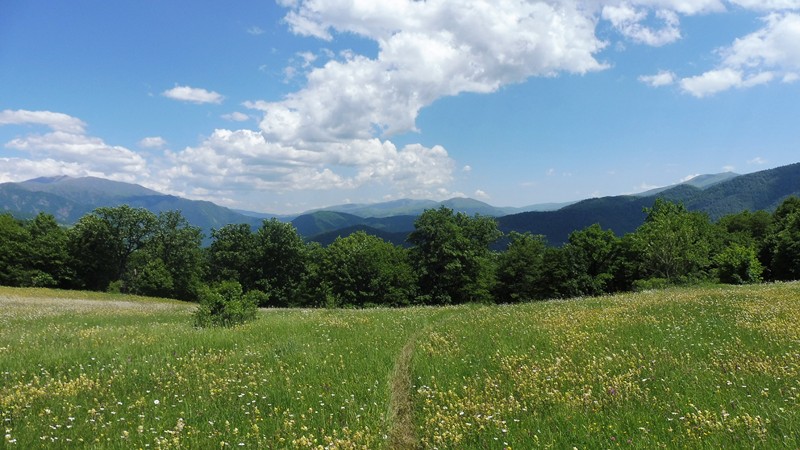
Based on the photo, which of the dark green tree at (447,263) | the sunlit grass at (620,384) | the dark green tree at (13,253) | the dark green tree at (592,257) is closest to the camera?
the sunlit grass at (620,384)

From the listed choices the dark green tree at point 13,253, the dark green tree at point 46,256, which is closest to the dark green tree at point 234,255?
the dark green tree at point 46,256

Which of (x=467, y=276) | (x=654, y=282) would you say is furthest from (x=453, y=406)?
(x=467, y=276)

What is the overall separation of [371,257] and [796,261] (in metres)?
63.3

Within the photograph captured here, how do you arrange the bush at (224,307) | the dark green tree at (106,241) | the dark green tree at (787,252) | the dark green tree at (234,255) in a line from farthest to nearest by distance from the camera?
1. the dark green tree at (106,241)
2. the dark green tree at (234,255)
3. the dark green tree at (787,252)
4. the bush at (224,307)

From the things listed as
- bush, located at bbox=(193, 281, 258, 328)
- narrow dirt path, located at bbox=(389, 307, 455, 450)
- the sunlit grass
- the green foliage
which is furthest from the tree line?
narrow dirt path, located at bbox=(389, 307, 455, 450)

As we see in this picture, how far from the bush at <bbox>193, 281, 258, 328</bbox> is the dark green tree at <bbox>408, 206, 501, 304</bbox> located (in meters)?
46.1

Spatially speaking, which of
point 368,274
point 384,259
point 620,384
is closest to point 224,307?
point 620,384

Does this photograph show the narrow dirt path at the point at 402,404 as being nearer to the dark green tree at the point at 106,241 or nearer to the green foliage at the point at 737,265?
the green foliage at the point at 737,265

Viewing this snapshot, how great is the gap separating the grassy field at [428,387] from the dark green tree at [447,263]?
50874mm

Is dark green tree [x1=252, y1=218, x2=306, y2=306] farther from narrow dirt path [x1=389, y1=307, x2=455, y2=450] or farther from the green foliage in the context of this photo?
narrow dirt path [x1=389, y1=307, x2=455, y2=450]

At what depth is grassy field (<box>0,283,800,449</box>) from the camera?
6109 millimetres

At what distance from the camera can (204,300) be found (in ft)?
62.0

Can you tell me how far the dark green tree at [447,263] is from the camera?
212ft

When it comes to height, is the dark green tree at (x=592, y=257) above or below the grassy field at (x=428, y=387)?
below
